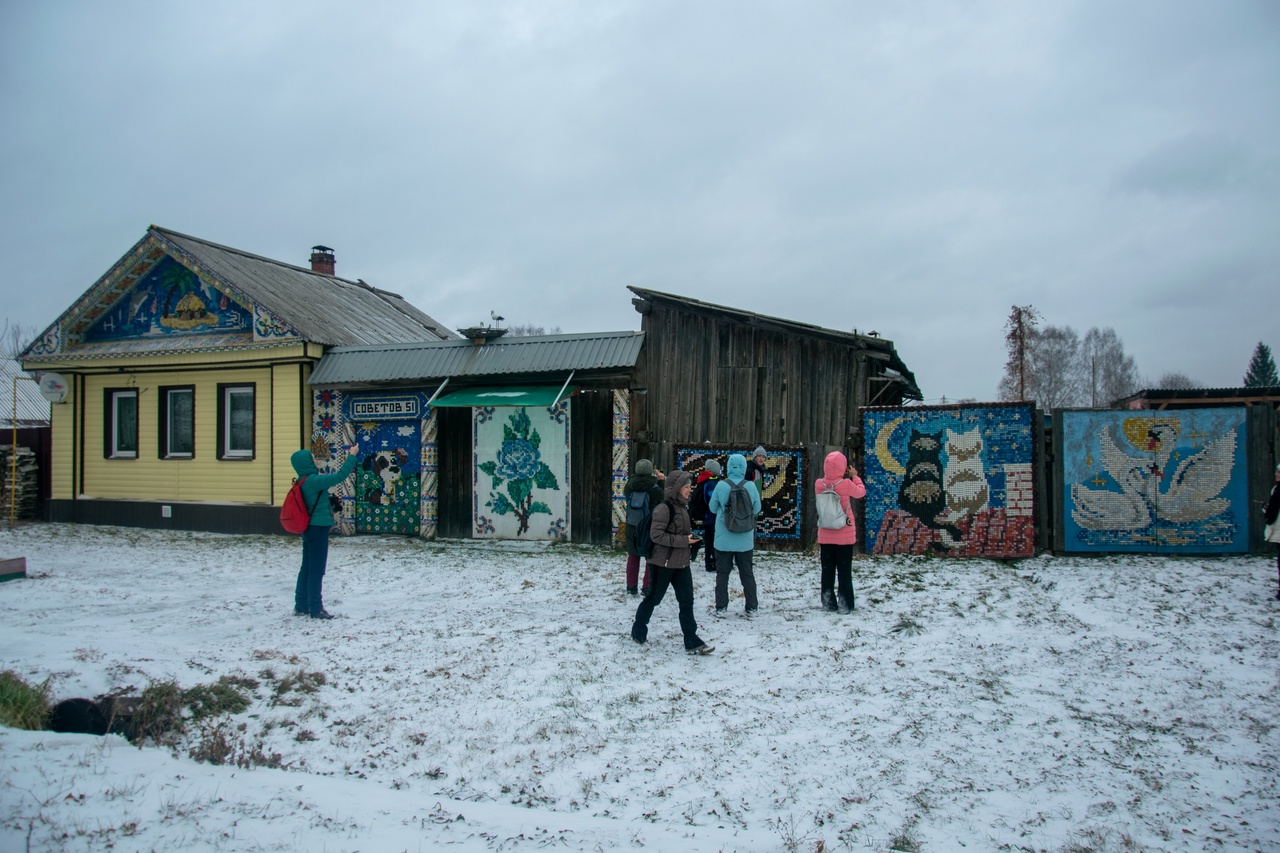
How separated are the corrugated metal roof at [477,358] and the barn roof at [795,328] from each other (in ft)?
2.47

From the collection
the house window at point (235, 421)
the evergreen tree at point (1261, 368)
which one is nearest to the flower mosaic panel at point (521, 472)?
the house window at point (235, 421)

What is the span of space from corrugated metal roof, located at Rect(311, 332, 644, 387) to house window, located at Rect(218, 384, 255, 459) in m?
2.13

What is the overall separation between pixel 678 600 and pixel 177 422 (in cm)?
1414

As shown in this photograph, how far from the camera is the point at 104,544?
13.7m

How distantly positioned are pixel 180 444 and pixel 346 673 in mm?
12707

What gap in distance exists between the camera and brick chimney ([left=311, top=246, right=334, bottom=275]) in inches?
884

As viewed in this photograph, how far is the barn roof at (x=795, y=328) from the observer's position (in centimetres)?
1136

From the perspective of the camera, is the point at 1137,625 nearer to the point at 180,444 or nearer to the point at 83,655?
the point at 83,655

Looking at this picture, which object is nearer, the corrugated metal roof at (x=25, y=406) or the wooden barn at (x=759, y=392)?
the wooden barn at (x=759, y=392)

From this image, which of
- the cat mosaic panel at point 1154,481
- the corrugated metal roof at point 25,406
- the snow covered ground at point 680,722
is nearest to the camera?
the snow covered ground at point 680,722

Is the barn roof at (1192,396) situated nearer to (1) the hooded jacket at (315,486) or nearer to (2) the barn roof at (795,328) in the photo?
(2) the barn roof at (795,328)

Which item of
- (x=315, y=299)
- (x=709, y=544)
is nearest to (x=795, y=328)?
(x=709, y=544)

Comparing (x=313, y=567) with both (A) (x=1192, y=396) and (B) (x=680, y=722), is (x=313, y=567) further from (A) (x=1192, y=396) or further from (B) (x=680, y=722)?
(A) (x=1192, y=396)

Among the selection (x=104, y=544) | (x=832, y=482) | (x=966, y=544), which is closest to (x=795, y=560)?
(x=966, y=544)
